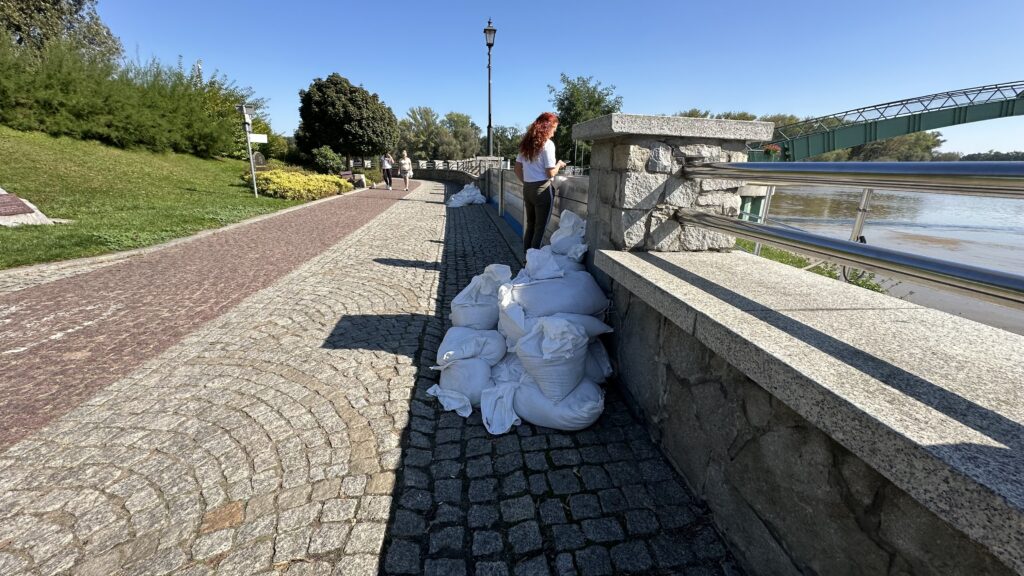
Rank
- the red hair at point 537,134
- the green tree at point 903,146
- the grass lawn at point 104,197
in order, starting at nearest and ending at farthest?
the red hair at point 537,134, the grass lawn at point 104,197, the green tree at point 903,146

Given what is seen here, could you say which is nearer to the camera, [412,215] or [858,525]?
[858,525]

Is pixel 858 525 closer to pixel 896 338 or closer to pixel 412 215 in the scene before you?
pixel 896 338

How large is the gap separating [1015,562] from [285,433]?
2.63 m

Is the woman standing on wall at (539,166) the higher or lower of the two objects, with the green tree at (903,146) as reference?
lower

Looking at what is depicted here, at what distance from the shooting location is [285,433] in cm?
231

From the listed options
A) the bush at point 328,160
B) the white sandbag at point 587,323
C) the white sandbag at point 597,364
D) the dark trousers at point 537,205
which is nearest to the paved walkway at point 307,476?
the white sandbag at point 597,364

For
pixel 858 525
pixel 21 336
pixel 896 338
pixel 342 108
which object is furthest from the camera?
pixel 342 108

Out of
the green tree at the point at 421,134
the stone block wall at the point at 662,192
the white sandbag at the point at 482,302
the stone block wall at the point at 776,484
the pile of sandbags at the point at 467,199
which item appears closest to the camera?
the stone block wall at the point at 776,484

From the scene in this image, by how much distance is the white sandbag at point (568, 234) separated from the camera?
11.2 ft

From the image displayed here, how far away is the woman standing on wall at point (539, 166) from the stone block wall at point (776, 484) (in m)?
2.82

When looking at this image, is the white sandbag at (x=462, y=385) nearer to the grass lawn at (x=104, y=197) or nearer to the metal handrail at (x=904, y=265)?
the metal handrail at (x=904, y=265)

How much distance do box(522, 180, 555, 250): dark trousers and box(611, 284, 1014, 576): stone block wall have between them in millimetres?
2822

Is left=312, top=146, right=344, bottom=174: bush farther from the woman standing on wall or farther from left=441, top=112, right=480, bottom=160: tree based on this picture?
left=441, top=112, right=480, bottom=160: tree

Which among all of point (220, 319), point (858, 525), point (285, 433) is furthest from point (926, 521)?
point (220, 319)
